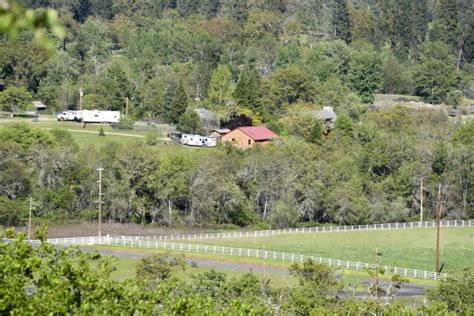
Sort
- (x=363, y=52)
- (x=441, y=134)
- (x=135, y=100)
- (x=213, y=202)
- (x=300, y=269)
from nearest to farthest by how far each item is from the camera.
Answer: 1. (x=300, y=269)
2. (x=213, y=202)
3. (x=441, y=134)
4. (x=135, y=100)
5. (x=363, y=52)

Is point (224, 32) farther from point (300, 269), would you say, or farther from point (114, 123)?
point (300, 269)

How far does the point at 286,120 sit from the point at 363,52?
64.7 feet

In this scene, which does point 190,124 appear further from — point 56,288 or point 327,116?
point 56,288

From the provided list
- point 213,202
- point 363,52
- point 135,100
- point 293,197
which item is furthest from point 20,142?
point 363,52

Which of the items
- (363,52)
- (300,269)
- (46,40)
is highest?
(363,52)

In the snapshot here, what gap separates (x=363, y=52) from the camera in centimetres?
8294

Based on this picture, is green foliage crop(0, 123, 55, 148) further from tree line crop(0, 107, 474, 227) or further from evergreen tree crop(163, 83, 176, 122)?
evergreen tree crop(163, 83, 176, 122)

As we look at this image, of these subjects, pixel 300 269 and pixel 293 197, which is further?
pixel 293 197

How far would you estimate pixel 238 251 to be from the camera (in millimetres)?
39844

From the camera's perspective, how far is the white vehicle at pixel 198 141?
6175cm

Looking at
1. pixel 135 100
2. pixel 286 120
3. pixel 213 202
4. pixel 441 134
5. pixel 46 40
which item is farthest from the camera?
pixel 135 100

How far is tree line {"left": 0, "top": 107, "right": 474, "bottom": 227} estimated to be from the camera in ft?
158

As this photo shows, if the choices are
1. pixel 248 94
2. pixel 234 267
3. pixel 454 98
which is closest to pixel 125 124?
pixel 248 94

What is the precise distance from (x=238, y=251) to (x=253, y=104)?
30416 millimetres
